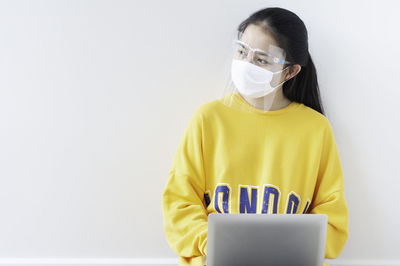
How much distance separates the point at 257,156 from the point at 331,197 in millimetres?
268

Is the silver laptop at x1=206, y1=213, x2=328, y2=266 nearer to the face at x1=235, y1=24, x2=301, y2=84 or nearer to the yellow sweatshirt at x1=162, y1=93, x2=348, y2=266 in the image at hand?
the yellow sweatshirt at x1=162, y1=93, x2=348, y2=266

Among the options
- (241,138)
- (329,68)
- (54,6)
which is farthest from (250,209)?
(54,6)

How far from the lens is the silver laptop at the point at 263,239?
2.84ft

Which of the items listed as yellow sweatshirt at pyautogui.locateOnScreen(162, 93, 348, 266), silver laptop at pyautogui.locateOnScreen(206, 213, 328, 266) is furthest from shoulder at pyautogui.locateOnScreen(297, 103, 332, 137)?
silver laptop at pyautogui.locateOnScreen(206, 213, 328, 266)

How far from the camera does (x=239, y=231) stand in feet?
2.84

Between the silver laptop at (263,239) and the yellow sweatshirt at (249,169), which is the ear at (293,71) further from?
the silver laptop at (263,239)

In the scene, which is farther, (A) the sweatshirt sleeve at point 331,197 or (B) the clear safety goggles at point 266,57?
(A) the sweatshirt sleeve at point 331,197

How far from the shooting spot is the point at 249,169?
1.30 metres

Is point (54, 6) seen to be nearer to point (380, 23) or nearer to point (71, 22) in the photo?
point (71, 22)

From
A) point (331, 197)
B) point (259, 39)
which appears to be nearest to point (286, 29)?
point (259, 39)

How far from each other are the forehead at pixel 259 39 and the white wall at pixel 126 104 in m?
0.17

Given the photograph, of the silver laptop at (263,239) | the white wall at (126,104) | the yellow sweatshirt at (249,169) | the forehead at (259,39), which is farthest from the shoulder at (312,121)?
the silver laptop at (263,239)

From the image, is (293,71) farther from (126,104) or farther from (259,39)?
(126,104)

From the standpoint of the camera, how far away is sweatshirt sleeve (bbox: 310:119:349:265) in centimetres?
130
